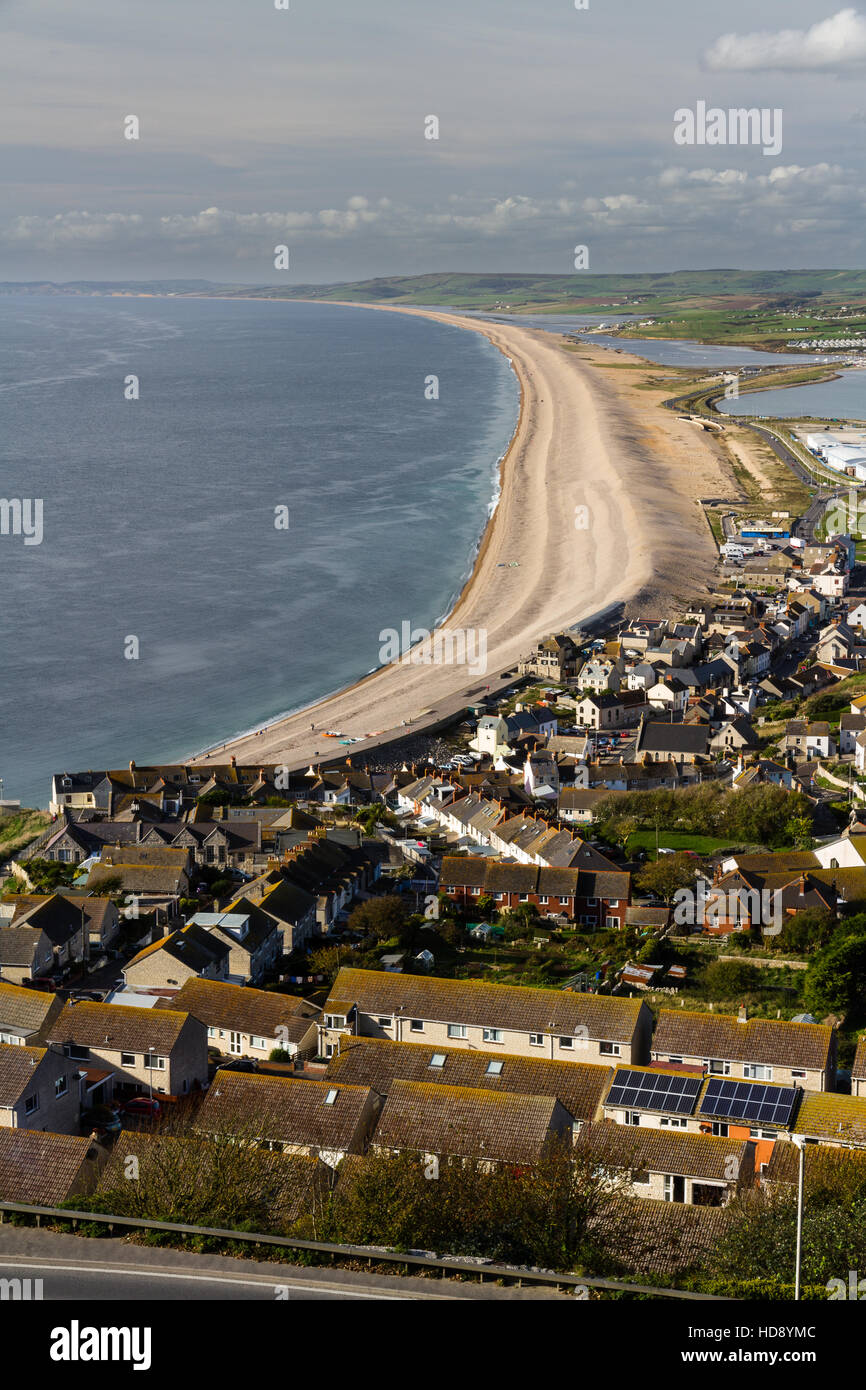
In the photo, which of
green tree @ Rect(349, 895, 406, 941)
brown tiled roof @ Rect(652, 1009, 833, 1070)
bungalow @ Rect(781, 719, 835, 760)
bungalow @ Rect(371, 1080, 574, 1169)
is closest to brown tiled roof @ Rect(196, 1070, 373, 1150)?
bungalow @ Rect(371, 1080, 574, 1169)

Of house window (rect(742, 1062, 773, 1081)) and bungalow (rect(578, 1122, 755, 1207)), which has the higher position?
bungalow (rect(578, 1122, 755, 1207))

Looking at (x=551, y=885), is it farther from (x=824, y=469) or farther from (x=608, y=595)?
(x=824, y=469)

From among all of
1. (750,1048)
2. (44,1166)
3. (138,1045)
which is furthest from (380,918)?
(44,1166)

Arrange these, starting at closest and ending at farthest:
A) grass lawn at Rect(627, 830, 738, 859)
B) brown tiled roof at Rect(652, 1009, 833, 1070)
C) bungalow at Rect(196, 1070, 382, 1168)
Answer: bungalow at Rect(196, 1070, 382, 1168), brown tiled roof at Rect(652, 1009, 833, 1070), grass lawn at Rect(627, 830, 738, 859)

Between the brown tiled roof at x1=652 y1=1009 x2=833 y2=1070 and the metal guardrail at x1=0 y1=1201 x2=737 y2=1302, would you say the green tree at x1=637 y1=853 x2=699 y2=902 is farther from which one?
the metal guardrail at x1=0 y1=1201 x2=737 y2=1302

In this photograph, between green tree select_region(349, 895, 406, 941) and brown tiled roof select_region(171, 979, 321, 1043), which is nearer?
brown tiled roof select_region(171, 979, 321, 1043)

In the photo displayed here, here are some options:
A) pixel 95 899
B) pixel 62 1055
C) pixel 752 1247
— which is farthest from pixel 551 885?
pixel 752 1247

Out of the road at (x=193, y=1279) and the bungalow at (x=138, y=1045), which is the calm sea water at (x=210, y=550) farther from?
the road at (x=193, y=1279)

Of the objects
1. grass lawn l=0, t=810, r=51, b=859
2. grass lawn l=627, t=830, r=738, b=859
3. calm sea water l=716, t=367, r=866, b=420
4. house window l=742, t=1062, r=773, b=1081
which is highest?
calm sea water l=716, t=367, r=866, b=420
